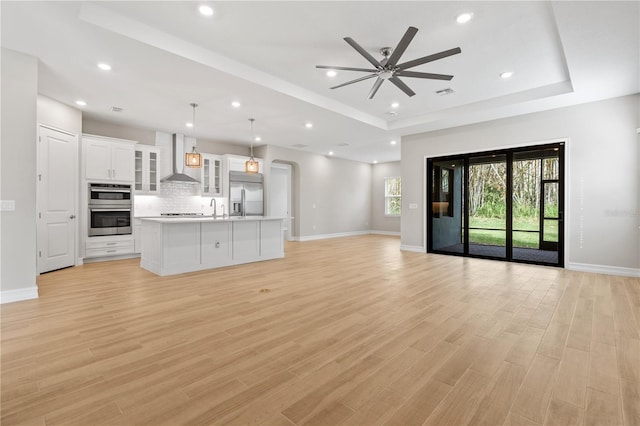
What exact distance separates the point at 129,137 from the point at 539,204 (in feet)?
29.7

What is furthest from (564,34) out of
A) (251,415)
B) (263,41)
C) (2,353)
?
(2,353)

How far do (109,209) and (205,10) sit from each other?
492cm

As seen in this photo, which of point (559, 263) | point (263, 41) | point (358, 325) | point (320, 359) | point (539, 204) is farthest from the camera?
point (539, 204)

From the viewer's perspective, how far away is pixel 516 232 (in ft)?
20.3

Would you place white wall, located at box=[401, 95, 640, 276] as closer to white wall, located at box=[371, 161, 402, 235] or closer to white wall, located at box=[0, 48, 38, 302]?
white wall, located at box=[371, 161, 402, 235]

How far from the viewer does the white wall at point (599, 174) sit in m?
4.79

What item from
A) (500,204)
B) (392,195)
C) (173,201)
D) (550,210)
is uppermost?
(392,195)

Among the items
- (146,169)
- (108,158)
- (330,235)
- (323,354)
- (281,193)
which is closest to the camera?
(323,354)

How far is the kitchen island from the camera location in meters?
4.77

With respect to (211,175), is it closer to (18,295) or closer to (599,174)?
(18,295)

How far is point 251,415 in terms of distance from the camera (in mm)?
1541

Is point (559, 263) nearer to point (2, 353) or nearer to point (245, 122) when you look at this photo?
point (245, 122)

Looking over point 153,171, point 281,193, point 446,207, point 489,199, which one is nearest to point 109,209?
point 153,171

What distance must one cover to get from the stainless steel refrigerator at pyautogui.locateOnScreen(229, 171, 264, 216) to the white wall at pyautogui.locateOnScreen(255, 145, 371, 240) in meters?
0.38
